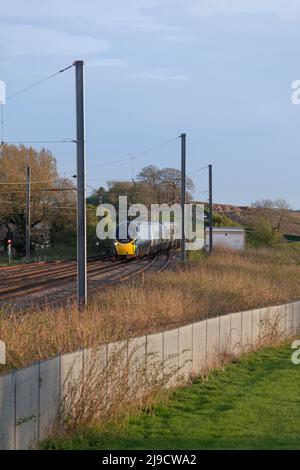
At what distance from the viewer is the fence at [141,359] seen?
8.48m

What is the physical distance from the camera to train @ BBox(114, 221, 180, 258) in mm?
58094

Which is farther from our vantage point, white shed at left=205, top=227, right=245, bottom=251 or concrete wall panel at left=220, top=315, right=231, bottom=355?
white shed at left=205, top=227, right=245, bottom=251

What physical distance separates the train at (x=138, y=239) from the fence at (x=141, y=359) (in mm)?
36228

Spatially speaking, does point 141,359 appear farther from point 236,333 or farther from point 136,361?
point 236,333

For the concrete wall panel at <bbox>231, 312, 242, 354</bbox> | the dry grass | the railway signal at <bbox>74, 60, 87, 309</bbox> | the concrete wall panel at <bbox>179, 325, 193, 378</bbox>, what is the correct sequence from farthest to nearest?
the railway signal at <bbox>74, 60, 87, 309</bbox>, the concrete wall panel at <bbox>231, 312, 242, 354</bbox>, the concrete wall panel at <bbox>179, 325, 193, 378</bbox>, the dry grass

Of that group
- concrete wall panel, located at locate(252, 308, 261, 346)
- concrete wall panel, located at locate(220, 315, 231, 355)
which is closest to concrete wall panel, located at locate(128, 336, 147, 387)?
concrete wall panel, located at locate(220, 315, 231, 355)

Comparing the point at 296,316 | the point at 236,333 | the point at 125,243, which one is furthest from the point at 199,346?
the point at 125,243

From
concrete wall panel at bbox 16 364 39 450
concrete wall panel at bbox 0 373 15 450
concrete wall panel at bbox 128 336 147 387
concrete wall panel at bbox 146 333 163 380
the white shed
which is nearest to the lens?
concrete wall panel at bbox 0 373 15 450

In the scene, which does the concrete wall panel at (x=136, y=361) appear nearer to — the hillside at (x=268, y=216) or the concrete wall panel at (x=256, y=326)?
the concrete wall panel at (x=256, y=326)

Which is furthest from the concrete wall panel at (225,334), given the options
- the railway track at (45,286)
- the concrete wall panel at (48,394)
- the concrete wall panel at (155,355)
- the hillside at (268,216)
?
the hillside at (268,216)

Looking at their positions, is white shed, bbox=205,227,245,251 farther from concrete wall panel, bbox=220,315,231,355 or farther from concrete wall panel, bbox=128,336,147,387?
concrete wall panel, bbox=128,336,147,387

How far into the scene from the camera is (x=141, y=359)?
12008mm

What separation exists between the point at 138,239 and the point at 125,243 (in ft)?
5.80

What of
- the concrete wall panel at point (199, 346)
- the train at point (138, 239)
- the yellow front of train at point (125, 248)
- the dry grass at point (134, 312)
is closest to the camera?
the dry grass at point (134, 312)
